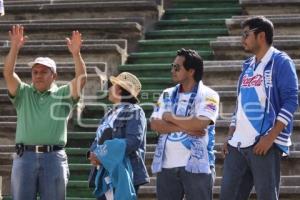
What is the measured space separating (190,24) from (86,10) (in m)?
1.48

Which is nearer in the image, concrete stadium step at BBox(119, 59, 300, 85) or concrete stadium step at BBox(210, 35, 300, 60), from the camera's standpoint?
concrete stadium step at BBox(119, 59, 300, 85)

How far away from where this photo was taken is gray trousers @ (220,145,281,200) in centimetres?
591

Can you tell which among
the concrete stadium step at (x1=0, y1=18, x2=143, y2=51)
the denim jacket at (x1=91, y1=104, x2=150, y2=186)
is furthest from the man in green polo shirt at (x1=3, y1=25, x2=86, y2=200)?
the concrete stadium step at (x1=0, y1=18, x2=143, y2=51)

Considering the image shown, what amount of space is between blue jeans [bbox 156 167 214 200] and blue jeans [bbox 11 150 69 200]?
0.89 m

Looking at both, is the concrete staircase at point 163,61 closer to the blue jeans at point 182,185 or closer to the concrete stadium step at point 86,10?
the concrete stadium step at point 86,10

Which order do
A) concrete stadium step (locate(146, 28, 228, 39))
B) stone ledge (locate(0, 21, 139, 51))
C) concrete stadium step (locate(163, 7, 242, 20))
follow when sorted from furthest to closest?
concrete stadium step (locate(163, 7, 242, 20)) < concrete stadium step (locate(146, 28, 228, 39)) < stone ledge (locate(0, 21, 139, 51))

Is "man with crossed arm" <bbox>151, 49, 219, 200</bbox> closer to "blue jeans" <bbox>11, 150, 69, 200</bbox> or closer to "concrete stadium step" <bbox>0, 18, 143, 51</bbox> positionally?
"blue jeans" <bbox>11, 150, 69, 200</bbox>

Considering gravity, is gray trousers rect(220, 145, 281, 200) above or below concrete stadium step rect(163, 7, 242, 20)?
below

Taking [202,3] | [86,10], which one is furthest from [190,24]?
[86,10]

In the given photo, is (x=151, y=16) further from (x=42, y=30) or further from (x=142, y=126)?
(x=142, y=126)

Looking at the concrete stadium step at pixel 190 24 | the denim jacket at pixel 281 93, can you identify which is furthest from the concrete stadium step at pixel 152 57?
the denim jacket at pixel 281 93

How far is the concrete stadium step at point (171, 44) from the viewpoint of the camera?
1037cm

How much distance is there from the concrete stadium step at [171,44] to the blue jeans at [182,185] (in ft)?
13.9

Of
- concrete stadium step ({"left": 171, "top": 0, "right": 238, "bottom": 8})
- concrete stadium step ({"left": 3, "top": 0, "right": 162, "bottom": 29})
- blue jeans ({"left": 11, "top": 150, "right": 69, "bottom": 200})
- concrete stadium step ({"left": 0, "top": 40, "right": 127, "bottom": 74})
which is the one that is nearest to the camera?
blue jeans ({"left": 11, "top": 150, "right": 69, "bottom": 200})
